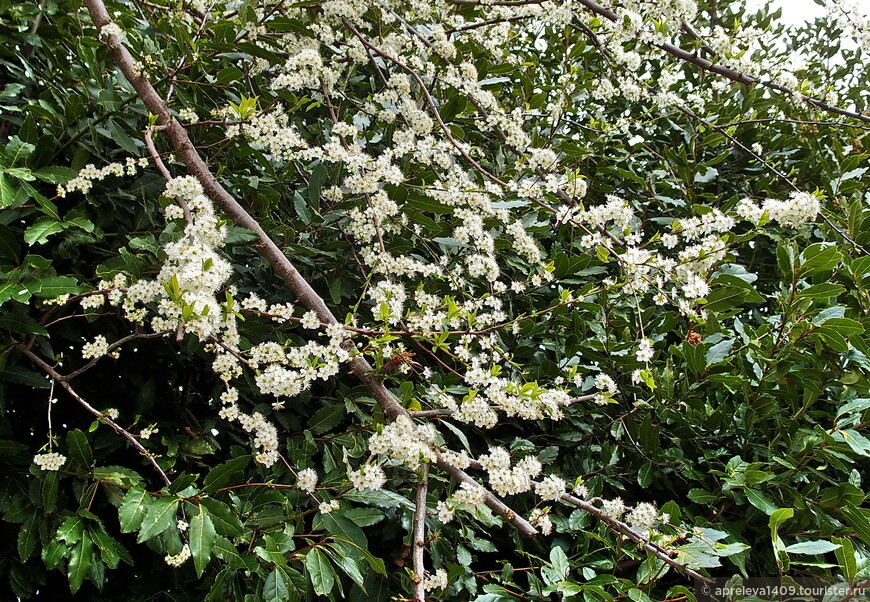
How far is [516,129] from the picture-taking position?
1.96 meters

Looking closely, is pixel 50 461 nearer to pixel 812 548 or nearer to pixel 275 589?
pixel 275 589

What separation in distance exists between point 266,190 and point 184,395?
0.57 meters

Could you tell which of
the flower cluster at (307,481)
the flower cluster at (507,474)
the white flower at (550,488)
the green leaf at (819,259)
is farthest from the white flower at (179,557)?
the green leaf at (819,259)

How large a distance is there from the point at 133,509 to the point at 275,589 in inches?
11.9

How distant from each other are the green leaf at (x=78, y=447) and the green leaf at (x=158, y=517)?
210mm

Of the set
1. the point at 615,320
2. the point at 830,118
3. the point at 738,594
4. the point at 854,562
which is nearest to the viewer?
the point at 854,562

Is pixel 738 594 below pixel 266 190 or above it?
below

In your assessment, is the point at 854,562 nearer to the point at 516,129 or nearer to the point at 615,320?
the point at 615,320

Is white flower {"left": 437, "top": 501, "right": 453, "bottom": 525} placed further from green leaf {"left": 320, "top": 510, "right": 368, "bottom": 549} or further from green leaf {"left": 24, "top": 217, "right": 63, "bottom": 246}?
green leaf {"left": 24, "top": 217, "right": 63, "bottom": 246}

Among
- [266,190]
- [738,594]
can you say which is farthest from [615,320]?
[266,190]

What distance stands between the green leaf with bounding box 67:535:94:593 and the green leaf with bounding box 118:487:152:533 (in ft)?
0.41

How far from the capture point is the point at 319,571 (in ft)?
3.98

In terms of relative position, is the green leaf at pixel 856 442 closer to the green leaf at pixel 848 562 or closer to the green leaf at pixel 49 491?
the green leaf at pixel 848 562

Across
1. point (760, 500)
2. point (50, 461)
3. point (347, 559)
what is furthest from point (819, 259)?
point (50, 461)
